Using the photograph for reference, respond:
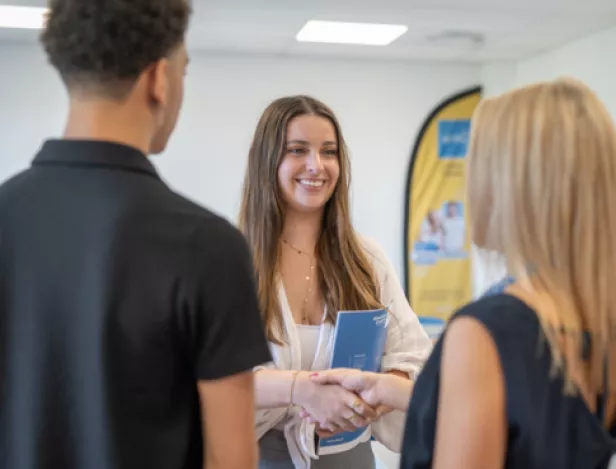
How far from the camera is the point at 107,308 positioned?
2.56ft

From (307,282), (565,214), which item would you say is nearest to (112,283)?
(565,214)

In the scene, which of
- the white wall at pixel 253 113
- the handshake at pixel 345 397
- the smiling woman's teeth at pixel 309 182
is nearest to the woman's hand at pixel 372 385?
the handshake at pixel 345 397

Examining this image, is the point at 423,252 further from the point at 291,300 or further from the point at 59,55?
the point at 59,55

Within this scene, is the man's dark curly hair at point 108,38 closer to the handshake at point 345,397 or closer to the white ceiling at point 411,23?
the handshake at point 345,397

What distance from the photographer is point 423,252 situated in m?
4.71

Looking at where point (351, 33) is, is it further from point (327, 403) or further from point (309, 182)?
point (327, 403)

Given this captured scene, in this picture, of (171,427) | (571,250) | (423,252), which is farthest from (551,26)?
(171,427)

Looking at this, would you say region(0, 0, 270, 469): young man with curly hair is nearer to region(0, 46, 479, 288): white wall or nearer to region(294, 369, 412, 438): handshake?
region(294, 369, 412, 438): handshake

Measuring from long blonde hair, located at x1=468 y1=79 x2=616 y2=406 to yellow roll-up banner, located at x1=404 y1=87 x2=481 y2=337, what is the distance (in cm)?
384

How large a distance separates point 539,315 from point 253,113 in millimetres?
3818

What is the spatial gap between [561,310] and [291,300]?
901 mm

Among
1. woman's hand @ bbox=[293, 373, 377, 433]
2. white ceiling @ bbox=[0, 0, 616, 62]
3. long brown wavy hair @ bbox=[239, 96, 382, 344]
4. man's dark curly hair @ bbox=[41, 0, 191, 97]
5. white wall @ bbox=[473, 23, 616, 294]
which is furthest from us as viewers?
white wall @ bbox=[473, 23, 616, 294]

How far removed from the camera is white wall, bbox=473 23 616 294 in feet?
12.0

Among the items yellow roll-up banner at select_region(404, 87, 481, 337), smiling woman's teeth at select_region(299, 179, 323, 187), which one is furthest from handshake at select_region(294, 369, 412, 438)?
yellow roll-up banner at select_region(404, 87, 481, 337)
